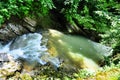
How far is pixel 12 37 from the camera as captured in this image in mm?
9266

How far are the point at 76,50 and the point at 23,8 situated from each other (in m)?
2.51

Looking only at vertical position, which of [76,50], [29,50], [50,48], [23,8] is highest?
[23,8]

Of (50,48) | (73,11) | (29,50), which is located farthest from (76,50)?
(73,11)

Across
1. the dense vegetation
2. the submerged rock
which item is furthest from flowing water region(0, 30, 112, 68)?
the dense vegetation

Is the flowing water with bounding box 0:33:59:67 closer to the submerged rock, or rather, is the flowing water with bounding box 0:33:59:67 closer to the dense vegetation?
the submerged rock

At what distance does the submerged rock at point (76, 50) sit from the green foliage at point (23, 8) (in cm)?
97

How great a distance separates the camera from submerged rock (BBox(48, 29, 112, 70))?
8680 mm

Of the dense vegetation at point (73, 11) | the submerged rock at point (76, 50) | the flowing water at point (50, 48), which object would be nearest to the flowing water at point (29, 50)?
the flowing water at point (50, 48)

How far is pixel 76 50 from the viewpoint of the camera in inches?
380

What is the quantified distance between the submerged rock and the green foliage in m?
0.97

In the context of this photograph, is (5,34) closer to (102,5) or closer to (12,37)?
(12,37)

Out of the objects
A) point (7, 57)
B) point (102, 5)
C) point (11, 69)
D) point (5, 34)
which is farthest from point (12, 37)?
point (102, 5)

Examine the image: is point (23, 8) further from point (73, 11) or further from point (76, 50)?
point (73, 11)

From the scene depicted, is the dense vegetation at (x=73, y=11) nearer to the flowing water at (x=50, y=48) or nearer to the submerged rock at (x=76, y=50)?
the submerged rock at (x=76, y=50)
